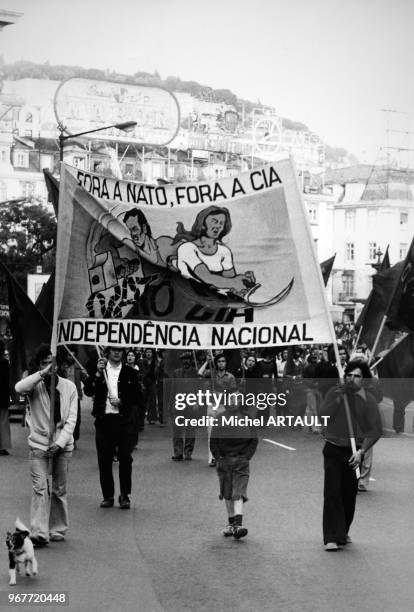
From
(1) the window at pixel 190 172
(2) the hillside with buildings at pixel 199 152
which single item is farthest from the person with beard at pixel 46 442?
(1) the window at pixel 190 172

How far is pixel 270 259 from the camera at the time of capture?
32.9ft

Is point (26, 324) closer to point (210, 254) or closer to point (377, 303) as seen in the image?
point (210, 254)

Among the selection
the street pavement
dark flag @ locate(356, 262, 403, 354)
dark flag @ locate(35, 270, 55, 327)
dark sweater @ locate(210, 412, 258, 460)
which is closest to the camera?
the street pavement

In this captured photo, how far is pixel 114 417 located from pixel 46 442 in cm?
209

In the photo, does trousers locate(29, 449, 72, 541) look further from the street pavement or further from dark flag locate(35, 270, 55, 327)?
dark flag locate(35, 270, 55, 327)

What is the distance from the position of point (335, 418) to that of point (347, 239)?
8403 cm

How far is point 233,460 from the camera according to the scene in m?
11.0

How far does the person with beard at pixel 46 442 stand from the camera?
392 inches

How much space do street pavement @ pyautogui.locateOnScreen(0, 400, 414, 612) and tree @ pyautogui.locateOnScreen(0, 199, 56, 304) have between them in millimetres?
48605

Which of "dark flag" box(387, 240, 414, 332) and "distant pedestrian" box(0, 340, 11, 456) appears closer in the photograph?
"dark flag" box(387, 240, 414, 332)

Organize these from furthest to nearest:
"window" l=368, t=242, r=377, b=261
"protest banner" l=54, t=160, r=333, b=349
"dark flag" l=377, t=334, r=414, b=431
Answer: "window" l=368, t=242, r=377, b=261
"dark flag" l=377, t=334, r=414, b=431
"protest banner" l=54, t=160, r=333, b=349

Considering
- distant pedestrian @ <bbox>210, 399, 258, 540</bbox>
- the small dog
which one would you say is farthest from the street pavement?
distant pedestrian @ <bbox>210, 399, 258, 540</bbox>

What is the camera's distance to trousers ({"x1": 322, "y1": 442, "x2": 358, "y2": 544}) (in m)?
10.0

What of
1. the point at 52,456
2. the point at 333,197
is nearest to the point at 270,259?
the point at 52,456
